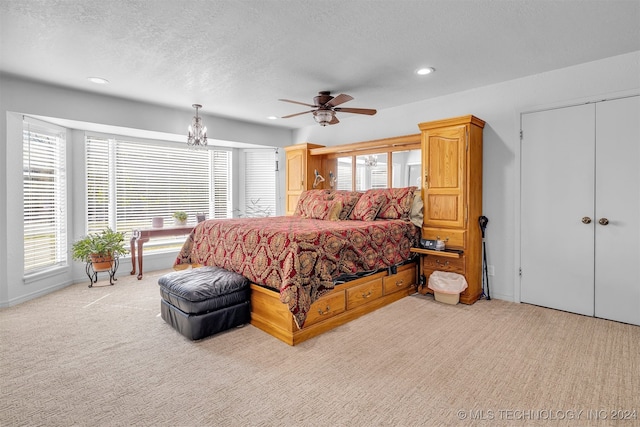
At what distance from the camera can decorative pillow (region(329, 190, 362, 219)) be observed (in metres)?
4.39

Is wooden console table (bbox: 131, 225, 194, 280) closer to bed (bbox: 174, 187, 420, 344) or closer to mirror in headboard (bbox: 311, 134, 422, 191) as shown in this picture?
bed (bbox: 174, 187, 420, 344)

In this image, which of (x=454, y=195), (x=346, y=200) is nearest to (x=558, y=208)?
(x=454, y=195)

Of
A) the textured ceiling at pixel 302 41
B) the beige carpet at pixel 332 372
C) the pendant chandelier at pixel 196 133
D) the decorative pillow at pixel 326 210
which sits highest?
the textured ceiling at pixel 302 41

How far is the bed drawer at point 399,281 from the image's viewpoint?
365 centimetres

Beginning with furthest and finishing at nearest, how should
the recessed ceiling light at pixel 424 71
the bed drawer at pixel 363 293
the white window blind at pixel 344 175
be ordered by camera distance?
the white window blind at pixel 344 175, the recessed ceiling light at pixel 424 71, the bed drawer at pixel 363 293

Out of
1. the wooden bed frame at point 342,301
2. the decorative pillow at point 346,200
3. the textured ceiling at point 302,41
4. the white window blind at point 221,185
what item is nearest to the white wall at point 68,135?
the textured ceiling at point 302,41

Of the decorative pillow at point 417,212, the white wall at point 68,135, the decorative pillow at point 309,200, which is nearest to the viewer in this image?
the white wall at point 68,135

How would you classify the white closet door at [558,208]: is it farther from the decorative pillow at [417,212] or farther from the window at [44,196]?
the window at [44,196]

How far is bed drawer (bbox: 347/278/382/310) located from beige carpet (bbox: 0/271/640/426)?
177 millimetres

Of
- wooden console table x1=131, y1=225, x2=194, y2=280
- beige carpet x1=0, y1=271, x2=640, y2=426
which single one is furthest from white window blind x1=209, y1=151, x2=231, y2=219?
beige carpet x1=0, y1=271, x2=640, y2=426

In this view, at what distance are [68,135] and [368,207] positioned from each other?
13.7ft

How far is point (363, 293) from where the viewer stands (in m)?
3.34

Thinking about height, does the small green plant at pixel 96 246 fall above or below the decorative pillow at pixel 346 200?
below

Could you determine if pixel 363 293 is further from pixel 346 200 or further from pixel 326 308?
pixel 346 200
